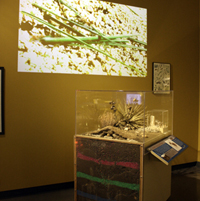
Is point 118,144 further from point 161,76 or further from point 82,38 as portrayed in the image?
point 161,76

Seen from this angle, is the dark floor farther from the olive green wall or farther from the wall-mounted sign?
the wall-mounted sign

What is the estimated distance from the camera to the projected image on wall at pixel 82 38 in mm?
2979

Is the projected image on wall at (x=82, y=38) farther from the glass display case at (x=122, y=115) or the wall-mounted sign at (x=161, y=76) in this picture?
the glass display case at (x=122, y=115)

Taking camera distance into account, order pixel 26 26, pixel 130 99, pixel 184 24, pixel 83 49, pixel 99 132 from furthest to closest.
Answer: pixel 184 24 < pixel 83 49 < pixel 26 26 < pixel 99 132 < pixel 130 99

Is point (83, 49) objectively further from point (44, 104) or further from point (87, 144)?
point (87, 144)

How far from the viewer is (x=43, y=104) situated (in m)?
3.07

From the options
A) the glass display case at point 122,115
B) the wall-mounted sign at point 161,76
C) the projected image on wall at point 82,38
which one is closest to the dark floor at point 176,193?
the glass display case at point 122,115

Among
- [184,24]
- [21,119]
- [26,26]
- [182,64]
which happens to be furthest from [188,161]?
[26,26]

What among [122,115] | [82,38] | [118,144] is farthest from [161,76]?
[118,144]

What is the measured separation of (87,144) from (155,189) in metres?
0.89

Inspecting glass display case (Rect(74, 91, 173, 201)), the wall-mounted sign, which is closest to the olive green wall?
the wall-mounted sign

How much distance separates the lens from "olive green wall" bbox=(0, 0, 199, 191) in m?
2.89

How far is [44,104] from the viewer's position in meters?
3.08

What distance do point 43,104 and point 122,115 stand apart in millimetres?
1291
